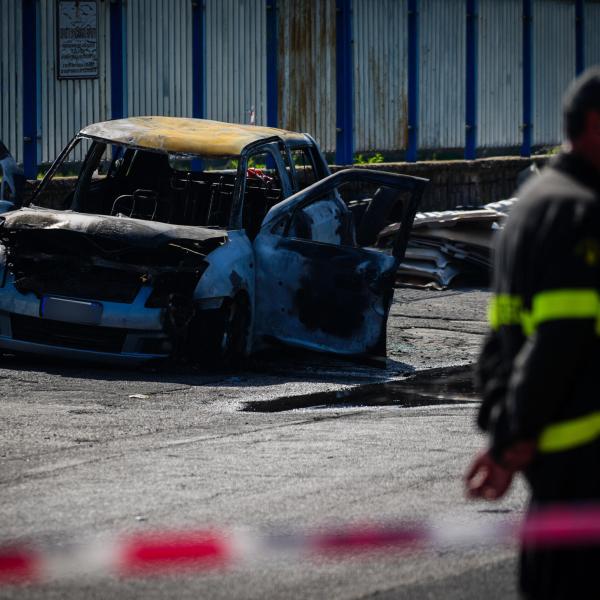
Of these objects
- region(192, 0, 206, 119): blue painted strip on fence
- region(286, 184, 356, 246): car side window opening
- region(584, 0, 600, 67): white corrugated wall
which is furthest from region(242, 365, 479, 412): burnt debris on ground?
region(584, 0, 600, 67): white corrugated wall

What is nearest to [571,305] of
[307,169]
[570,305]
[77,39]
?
[570,305]

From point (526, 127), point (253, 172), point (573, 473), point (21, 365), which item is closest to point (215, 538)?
point (573, 473)

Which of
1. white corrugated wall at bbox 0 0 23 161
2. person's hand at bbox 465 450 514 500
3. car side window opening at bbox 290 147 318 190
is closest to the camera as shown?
person's hand at bbox 465 450 514 500

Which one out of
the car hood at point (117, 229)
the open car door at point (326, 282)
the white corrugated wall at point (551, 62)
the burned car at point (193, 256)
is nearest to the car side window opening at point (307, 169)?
the burned car at point (193, 256)

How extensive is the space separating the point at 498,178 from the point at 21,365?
571 inches

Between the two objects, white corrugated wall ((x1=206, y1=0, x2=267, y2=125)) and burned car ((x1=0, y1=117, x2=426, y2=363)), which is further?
white corrugated wall ((x1=206, y1=0, x2=267, y2=125))

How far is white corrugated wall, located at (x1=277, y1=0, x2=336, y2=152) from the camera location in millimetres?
20766

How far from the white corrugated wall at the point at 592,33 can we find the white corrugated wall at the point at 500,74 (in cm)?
296

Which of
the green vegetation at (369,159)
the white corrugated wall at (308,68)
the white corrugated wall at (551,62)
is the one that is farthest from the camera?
the white corrugated wall at (551,62)

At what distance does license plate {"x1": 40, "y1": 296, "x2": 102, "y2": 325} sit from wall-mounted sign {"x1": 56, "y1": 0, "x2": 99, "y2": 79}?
724cm

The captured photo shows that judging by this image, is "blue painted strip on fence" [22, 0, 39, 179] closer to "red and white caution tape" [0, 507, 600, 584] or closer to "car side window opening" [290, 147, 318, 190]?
"car side window opening" [290, 147, 318, 190]

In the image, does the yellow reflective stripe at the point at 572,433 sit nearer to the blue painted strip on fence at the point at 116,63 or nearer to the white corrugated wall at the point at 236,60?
the blue painted strip on fence at the point at 116,63

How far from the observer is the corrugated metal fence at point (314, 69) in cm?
1752

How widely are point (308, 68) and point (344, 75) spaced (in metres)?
0.75
